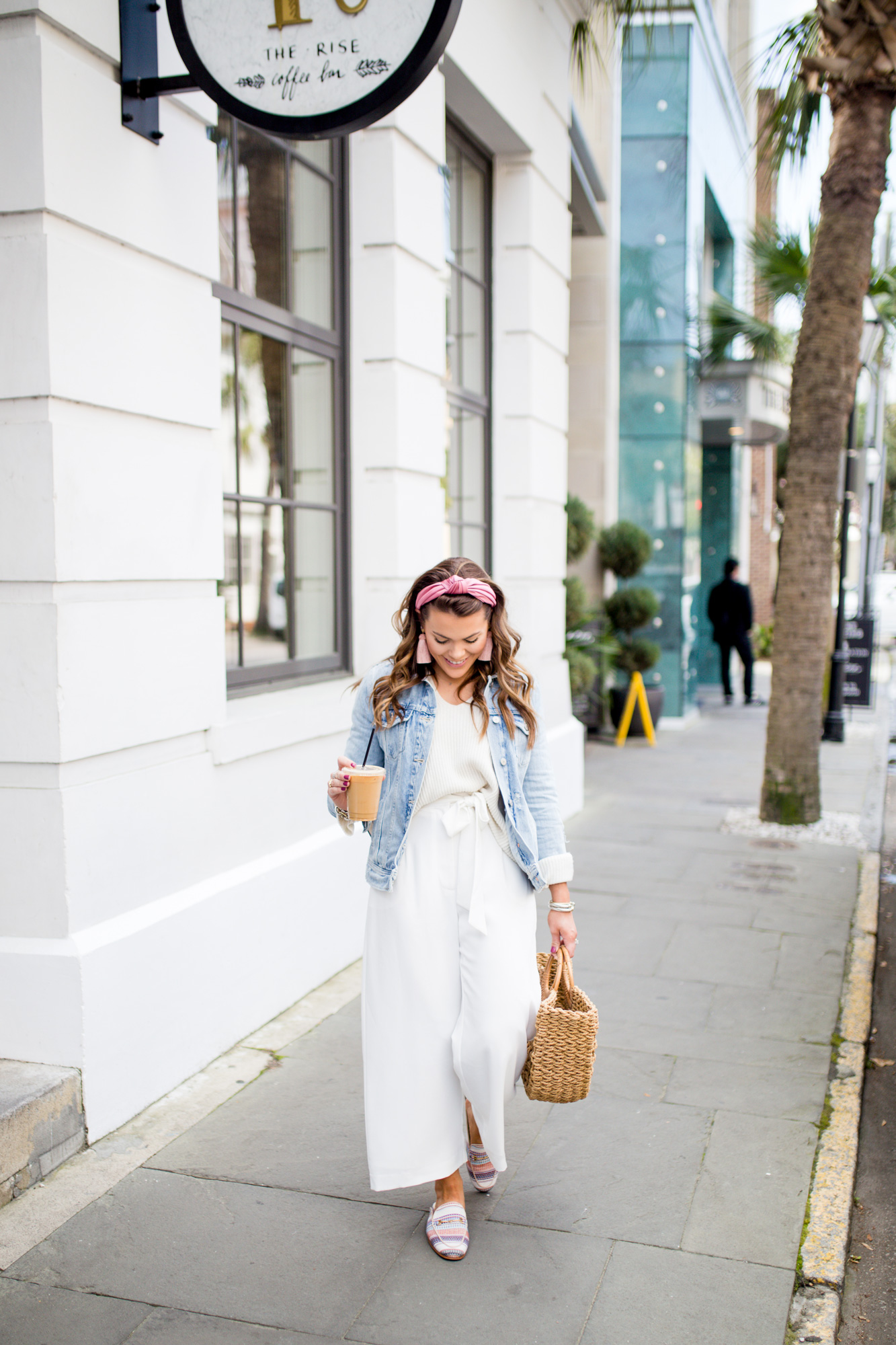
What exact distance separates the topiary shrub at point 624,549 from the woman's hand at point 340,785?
9.97 metres

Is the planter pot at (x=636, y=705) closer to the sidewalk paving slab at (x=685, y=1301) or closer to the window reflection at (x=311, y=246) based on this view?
the window reflection at (x=311, y=246)

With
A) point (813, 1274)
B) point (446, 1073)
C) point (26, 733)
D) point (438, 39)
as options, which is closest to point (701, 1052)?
point (813, 1274)

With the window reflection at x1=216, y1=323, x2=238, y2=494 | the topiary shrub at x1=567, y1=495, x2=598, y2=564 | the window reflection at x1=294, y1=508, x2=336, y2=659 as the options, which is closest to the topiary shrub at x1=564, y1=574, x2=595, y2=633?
the topiary shrub at x1=567, y1=495, x2=598, y2=564

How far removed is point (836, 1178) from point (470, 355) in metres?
5.74

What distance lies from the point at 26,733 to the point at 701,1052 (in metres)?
2.73

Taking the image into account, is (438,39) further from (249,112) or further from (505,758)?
(505,758)

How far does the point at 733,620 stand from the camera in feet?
52.7

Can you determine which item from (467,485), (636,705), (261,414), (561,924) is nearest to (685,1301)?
(561,924)

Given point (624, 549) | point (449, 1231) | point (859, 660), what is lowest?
point (449, 1231)

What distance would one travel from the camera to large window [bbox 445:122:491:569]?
7438mm

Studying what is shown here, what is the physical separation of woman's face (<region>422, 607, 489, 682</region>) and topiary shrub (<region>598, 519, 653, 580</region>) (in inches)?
386

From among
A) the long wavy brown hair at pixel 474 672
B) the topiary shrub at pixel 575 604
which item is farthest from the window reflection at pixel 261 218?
the topiary shrub at pixel 575 604

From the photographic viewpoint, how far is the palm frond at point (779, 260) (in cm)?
1284

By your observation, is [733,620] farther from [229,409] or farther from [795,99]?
[229,409]
